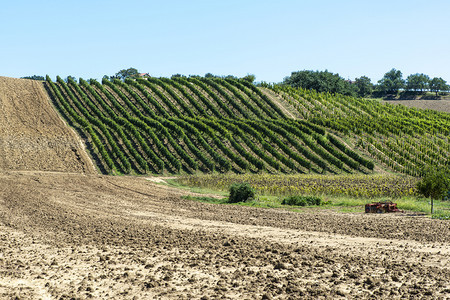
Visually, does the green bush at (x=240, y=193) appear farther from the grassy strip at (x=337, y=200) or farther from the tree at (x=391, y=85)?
the tree at (x=391, y=85)

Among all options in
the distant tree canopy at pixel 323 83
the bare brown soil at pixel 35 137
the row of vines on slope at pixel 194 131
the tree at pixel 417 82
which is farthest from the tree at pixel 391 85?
the bare brown soil at pixel 35 137

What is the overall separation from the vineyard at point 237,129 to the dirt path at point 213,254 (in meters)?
23.4

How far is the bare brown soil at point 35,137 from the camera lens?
4088 centimetres

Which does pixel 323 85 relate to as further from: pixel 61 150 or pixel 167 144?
pixel 61 150

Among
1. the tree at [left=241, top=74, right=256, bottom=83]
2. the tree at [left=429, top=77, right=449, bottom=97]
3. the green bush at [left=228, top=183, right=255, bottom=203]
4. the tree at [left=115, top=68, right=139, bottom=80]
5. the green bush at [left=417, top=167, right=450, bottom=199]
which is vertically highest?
the tree at [left=115, top=68, right=139, bottom=80]

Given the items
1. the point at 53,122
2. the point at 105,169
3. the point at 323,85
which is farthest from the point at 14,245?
the point at 323,85

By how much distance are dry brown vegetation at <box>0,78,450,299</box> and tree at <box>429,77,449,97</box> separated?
12029 centimetres

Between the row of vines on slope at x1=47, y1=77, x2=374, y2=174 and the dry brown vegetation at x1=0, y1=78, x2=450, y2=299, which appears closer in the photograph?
the dry brown vegetation at x1=0, y1=78, x2=450, y2=299

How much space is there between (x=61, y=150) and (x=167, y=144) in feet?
37.0

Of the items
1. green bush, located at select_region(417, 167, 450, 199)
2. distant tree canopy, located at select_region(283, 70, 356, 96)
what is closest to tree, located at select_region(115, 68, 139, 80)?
distant tree canopy, located at select_region(283, 70, 356, 96)

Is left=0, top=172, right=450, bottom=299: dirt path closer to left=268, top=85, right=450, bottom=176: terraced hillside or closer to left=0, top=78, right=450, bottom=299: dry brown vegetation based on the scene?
left=0, top=78, right=450, bottom=299: dry brown vegetation

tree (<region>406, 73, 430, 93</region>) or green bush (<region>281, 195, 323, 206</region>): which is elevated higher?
tree (<region>406, 73, 430, 93</region>)

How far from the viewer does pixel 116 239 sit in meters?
14.9

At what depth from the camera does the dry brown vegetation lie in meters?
10.1
